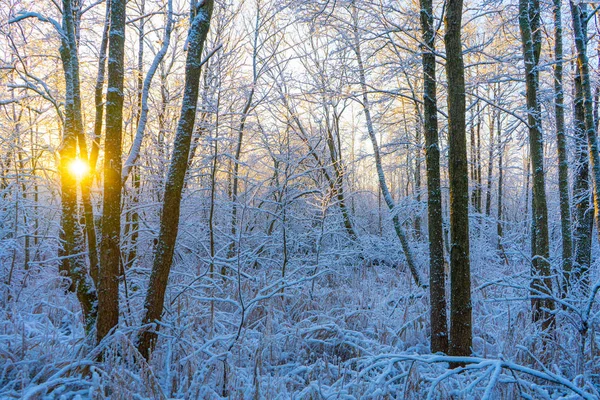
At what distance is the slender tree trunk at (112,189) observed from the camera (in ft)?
11.3

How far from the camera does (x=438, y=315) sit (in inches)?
156

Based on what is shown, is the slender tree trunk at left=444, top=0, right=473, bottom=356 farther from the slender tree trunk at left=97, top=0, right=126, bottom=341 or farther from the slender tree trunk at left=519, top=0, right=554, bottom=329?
the slender tree trunk at left=97, top=0, right=126, bottom=341

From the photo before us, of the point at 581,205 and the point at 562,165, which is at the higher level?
the point at 562,165

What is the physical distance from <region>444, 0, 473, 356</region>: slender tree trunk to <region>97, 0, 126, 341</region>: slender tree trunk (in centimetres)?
330

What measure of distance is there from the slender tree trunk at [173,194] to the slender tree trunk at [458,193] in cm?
260

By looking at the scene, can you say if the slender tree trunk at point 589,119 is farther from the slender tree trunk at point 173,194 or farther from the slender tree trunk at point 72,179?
the slender tree trunk at point 72,179

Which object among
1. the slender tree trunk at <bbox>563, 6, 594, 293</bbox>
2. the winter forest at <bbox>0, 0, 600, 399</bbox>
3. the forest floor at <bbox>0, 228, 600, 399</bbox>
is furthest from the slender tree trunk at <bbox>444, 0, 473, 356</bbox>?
the slender tree trunk at <bbox>563, 6, 594, 293</bbox>

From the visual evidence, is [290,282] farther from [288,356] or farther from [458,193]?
[458,193]

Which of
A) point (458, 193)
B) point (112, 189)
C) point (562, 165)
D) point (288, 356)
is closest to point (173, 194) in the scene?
point (112, 189)

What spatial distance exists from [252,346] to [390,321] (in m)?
2.08

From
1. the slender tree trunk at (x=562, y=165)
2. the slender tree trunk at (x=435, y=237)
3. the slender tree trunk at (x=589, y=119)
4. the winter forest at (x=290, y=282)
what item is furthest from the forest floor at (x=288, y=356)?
the slender tree trunk at (x=589, y=119)

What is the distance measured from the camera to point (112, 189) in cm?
355

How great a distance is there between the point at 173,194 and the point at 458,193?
288 centimetres

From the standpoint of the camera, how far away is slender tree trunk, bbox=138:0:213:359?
3.60 m
